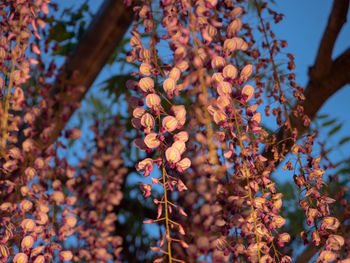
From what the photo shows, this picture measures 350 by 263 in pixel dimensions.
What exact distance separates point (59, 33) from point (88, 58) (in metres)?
0.11

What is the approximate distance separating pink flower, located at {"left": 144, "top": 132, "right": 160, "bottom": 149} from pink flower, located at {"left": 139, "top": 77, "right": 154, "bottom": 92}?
0.20 feet

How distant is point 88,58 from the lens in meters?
1.03

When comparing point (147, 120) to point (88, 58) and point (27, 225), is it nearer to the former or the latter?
point (27, 225)

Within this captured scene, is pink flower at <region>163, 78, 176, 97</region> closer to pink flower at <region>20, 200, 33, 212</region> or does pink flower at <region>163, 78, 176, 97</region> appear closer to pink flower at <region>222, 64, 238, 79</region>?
pink flower at <region>222, 64, 238, 79</region>

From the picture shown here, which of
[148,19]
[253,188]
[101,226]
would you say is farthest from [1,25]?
[101,226]

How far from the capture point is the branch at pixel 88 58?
3.24ft

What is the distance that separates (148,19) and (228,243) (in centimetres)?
32

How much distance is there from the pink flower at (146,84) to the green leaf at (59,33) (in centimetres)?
64

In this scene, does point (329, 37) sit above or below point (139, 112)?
above

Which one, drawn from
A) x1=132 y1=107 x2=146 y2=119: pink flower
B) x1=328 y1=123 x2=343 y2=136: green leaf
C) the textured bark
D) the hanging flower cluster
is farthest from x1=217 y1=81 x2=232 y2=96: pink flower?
x1=328 y1=123 x2=343 y2=136: green leaf

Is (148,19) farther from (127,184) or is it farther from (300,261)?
(127,184)

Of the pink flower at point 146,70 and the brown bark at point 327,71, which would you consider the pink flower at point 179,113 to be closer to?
the pink flower at point 146,70

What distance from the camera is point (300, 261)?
89cm

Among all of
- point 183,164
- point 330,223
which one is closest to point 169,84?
point 183,164
